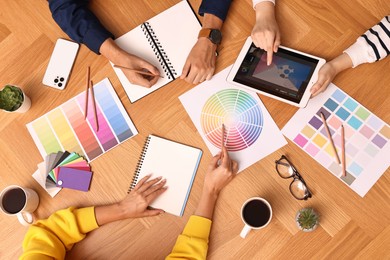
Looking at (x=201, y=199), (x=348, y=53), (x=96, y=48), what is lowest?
(x=201, y=199)

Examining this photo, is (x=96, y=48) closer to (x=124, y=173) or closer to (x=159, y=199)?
(x=124, y=173)

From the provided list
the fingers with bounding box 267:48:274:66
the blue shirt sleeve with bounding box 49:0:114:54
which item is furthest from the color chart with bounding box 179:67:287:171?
the blue shirt sleeve with bounding box 49:0:114:54

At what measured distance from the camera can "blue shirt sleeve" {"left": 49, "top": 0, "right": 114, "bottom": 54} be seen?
3.62 feet

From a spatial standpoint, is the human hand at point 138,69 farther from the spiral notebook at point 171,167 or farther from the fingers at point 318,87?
the fingers at point 318,87

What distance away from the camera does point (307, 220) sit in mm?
938

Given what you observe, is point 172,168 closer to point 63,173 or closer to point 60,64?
point 63,173

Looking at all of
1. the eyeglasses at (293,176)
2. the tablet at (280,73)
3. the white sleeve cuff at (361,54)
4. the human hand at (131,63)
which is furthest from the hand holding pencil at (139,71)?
the white sleeve cuff at (361,54)

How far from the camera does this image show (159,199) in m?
1.03

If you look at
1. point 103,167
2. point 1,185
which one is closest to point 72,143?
point 103,167

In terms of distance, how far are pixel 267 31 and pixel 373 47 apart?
0.98 ft

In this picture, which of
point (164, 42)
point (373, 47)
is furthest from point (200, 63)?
point (373, 47)

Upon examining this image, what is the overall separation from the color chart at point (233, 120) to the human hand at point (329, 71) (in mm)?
155

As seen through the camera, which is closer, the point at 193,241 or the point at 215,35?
the point at 193,241

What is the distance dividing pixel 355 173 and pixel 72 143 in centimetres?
82
